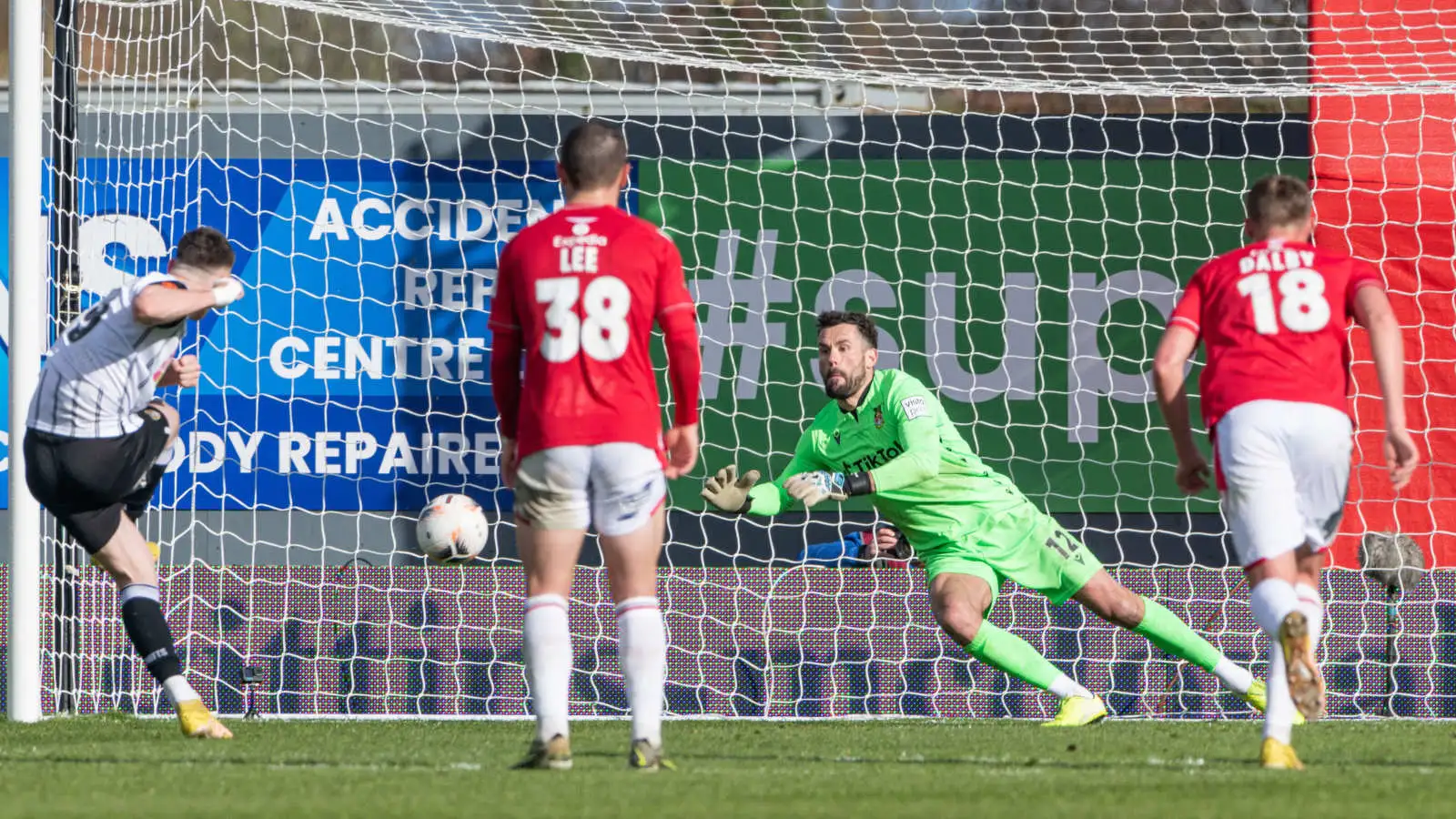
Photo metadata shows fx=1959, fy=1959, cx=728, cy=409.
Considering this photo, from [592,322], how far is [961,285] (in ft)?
22.3

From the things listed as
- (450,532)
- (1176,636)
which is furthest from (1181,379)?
(450,532)

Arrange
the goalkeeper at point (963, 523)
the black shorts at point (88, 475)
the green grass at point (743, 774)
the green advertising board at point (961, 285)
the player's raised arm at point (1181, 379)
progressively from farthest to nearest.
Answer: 1. the green advertising board at point (961, 285)
2. the goalkeeper at point (963, 523)
3. the black shorts at point (88, 475)
4. the player's raised arm at point (1181, 379)
5. the green grass at point (743, 774)

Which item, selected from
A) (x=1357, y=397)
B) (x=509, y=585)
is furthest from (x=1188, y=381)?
(x=509, y=585)

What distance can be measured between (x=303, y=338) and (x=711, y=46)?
303 centimetres

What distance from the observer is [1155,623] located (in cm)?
723

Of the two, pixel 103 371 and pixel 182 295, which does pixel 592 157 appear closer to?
pixel 182 295

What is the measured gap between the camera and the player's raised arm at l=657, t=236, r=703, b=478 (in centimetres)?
478

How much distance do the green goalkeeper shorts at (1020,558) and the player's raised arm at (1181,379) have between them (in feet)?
6.82

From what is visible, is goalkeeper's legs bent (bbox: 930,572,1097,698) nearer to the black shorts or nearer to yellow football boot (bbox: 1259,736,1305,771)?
yellow football boot (bbox: 1259,736,1305,771)

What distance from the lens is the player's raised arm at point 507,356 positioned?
4859mm

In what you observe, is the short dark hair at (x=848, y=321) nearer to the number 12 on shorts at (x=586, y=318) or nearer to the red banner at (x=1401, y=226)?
the number 12 on shorts at (x=586, y=318)

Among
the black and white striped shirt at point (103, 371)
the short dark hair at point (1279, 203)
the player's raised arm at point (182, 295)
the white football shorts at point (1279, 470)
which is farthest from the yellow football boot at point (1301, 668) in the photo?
the black and white striped shirt at point (103, 371)

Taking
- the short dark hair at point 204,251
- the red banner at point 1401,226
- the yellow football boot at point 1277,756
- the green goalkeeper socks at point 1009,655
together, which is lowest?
the yellow football boot at point 1277,756

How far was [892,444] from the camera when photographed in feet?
23.6
